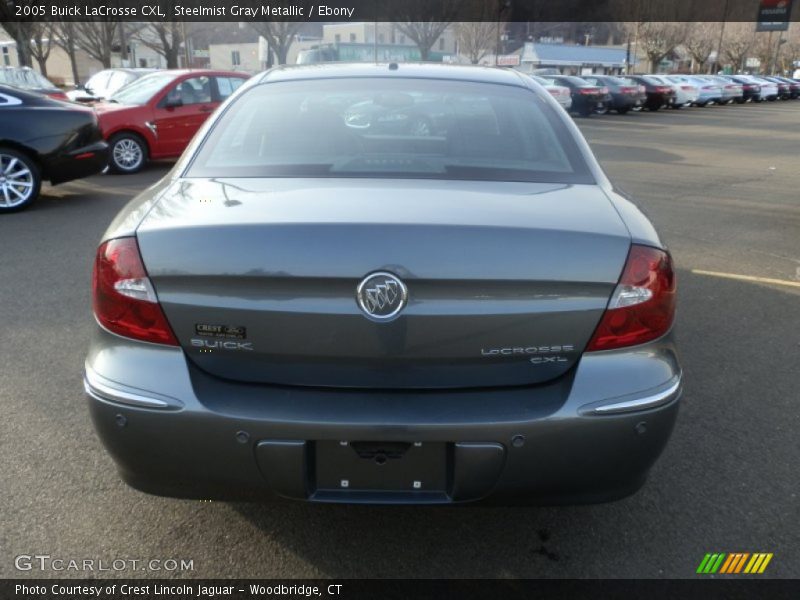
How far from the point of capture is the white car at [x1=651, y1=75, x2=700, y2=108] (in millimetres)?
35650

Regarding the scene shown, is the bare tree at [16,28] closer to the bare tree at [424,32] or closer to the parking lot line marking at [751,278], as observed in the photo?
the bare tree at [424,32]

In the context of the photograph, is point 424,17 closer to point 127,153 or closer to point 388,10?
point 388,10

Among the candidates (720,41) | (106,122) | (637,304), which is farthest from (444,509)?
(720,41)

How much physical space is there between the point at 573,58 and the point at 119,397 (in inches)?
3111

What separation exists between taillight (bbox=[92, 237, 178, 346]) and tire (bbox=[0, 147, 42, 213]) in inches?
260

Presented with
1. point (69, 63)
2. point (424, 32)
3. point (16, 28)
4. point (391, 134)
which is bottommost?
point (69, 63)

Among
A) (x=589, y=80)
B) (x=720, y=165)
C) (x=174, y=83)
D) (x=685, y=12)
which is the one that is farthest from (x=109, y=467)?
(x=685, y=12)

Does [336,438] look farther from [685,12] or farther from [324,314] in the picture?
[685,12]

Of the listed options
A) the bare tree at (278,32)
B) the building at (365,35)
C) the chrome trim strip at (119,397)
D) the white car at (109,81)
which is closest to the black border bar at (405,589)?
the chrome trim strip at (119,397)

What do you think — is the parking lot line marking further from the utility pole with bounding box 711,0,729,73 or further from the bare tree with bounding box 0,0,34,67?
the utility pole with bounding box 711,0,729,73

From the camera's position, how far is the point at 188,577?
7.84 ft

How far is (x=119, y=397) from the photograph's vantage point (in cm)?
210

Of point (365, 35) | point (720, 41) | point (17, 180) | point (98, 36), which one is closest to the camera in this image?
point (17, 180)

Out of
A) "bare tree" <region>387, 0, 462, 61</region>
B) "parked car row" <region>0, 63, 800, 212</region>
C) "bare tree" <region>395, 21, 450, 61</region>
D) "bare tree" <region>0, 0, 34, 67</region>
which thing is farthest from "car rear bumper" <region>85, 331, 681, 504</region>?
"bare tree" <region>395, 21, 450, 61</region>
